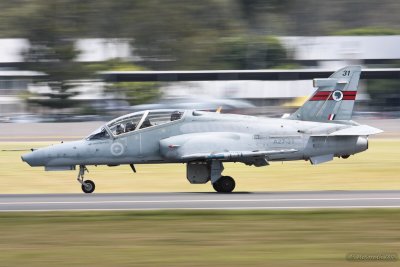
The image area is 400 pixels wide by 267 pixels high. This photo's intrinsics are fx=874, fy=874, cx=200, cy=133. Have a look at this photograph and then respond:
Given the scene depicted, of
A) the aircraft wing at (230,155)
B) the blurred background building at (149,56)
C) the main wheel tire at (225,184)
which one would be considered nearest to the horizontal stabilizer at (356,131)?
the aircraft wing at (230,155)

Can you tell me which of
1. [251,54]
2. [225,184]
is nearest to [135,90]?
[251,54]

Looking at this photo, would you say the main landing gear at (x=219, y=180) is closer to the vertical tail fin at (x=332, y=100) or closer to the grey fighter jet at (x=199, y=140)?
the grey fighter jet at (x=199, y=140)

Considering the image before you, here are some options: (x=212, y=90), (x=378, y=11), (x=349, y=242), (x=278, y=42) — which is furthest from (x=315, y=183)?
(x=378, y=11)

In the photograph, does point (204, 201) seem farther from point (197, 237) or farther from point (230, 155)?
point (197, 237)

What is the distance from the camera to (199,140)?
2444 centimetres

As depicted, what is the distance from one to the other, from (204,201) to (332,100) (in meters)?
Result: 6.07

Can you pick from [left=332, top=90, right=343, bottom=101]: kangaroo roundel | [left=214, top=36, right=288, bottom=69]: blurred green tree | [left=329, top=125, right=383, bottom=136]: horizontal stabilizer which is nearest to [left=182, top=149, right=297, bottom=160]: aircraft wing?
[left=329, top=125, right=383, bottom=136]: horizontal stabilizer

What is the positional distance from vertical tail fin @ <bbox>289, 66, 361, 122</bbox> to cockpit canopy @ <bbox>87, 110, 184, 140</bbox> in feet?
11.9

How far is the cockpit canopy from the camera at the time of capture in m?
24.8

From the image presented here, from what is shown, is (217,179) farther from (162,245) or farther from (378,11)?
(378,11)

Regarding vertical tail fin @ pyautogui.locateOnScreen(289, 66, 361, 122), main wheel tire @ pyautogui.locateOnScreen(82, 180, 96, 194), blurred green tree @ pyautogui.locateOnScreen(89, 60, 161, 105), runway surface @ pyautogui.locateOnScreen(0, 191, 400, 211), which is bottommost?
runway surface @ pyautogui.locateOnScreen(0, 191, 400, 211)

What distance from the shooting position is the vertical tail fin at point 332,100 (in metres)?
25.5

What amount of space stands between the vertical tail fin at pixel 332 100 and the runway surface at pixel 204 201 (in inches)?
118

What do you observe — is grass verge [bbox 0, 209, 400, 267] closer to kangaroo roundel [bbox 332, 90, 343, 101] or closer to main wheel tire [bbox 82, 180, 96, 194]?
main wheel tire [bbox 82, 180, 96, 194]
